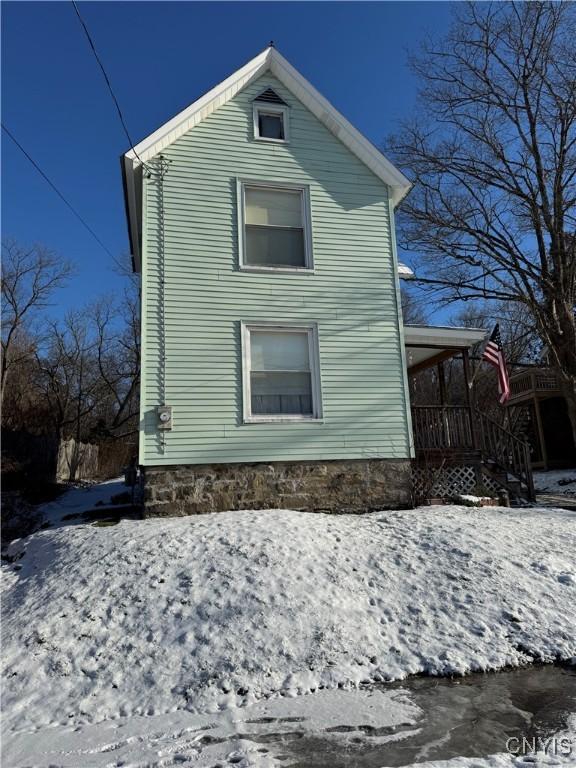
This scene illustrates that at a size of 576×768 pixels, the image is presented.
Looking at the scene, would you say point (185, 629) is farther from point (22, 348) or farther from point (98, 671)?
point (22, 348)

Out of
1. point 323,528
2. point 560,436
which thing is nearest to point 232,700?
point 323,528

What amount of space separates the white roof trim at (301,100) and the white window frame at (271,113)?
1.37 ft

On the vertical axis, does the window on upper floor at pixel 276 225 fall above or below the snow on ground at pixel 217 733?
above

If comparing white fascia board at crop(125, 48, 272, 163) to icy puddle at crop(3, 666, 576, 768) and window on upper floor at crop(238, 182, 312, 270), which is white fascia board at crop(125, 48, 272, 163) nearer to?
window on upper floor at crop(238, 182, 312, 270)

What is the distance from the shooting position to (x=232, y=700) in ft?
13.5

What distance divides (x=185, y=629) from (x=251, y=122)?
28.6 ft

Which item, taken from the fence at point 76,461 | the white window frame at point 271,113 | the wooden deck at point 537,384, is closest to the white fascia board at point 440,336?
the white window frame at point 271,113

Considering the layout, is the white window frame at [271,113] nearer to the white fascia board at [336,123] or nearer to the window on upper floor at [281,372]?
the white fascia board at [336,123]

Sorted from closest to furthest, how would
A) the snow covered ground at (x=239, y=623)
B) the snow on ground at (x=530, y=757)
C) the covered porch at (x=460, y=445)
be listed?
the snow on ground at (x=530, y=757) < the snow covered ground at (x=239, y=623) < the covered porch at (x=460, y=445)

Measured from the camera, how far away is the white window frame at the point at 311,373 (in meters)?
8.91

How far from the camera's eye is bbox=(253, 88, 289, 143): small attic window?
10.1 meters

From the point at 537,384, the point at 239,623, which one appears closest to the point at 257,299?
the point at 239,623

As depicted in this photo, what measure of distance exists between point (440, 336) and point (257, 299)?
14.6ft

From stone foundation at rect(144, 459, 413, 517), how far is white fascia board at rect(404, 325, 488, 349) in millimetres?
3092
